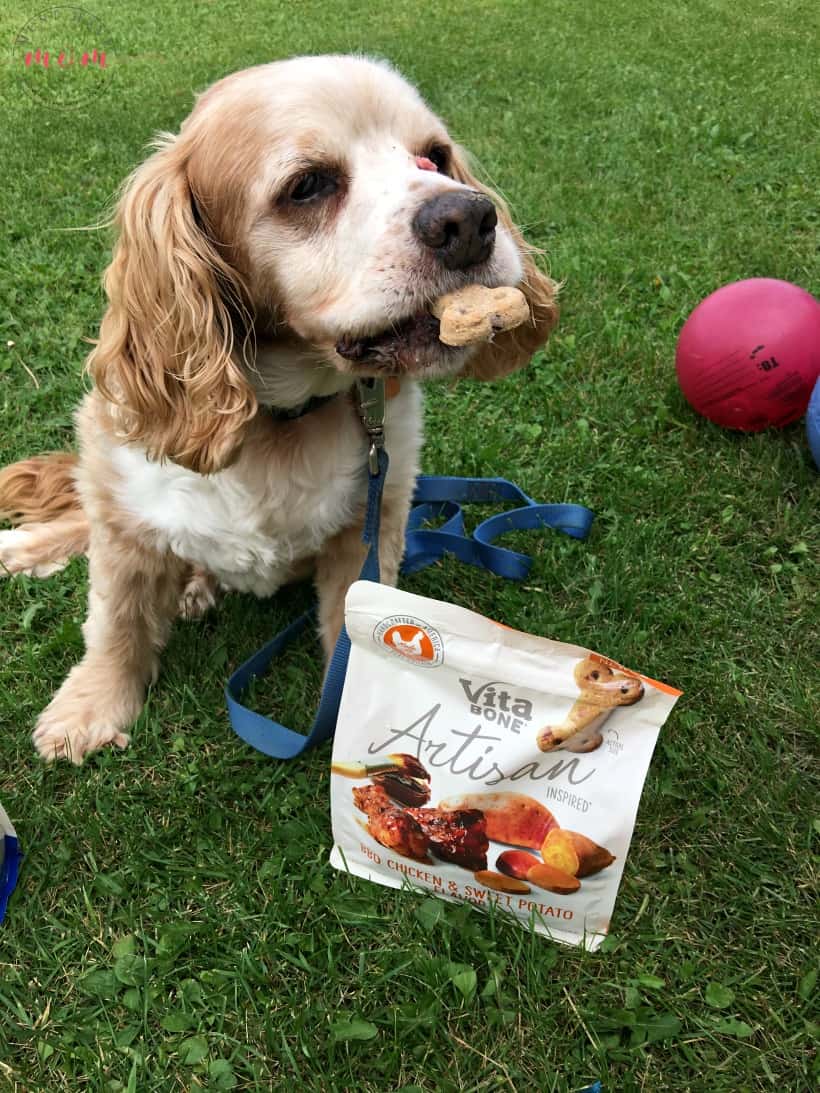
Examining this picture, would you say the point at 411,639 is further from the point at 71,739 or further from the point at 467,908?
the point at 71,739

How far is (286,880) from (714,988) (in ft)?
3.07

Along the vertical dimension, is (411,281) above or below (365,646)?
above

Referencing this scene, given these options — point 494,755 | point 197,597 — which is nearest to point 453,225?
point 494,755

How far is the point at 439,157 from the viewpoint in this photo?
215 cm

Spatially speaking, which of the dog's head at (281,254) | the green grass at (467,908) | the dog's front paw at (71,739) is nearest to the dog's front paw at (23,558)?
the green grass at (467,908)

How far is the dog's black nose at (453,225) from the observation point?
1.69 metres

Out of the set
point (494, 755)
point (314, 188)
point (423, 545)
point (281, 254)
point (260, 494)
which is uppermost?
point (314, 188)

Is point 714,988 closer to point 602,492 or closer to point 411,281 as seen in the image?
point 411,281

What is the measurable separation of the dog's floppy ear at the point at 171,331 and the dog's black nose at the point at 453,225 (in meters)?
0.48

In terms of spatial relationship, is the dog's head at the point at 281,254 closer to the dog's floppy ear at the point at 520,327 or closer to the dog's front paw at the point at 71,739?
the dog's floppy ear at the point at 520,327

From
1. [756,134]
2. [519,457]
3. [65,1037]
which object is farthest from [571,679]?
[756,134]

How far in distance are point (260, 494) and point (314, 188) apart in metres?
0.69

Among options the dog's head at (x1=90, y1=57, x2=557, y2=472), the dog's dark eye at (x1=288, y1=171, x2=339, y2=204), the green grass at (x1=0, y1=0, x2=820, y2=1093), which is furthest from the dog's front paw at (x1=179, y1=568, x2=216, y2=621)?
the dog's dark eye at (x1=288, y1=171, x2=339, y2=204)

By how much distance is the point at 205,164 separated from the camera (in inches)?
74.3
